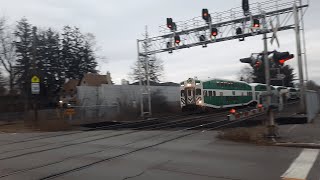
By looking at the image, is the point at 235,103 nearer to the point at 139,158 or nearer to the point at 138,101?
the point at 138,101

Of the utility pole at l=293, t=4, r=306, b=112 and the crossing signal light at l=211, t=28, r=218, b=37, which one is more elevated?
the crossing signal light at l=211, t=28, r=218, b=37

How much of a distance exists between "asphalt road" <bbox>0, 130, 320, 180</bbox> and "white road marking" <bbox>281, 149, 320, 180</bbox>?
→ 12 cm

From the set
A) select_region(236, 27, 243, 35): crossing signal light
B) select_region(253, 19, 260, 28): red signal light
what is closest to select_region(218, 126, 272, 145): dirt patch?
select_region(253, 19, 260, 28): red signal light

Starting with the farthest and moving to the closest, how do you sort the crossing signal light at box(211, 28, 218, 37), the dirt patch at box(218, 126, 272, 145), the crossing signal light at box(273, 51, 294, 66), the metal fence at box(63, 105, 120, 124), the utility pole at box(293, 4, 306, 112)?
the metal fence at box(63, 105, 120, 124), the crossing signal light at box(211, 28, 218, 37), the utility pole at box(293, 4, 306, 112), the dirt patch at box(218, 126, 272, 145), the crossing signal light at box(273, 51, 294, 66)

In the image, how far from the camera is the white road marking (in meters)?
8.69

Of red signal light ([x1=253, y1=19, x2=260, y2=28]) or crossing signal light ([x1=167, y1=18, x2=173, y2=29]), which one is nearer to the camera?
red signal light ([x1=253, y1=19, x2=260, y2=28])


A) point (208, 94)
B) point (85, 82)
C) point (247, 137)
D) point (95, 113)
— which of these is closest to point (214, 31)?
point (208, 94)

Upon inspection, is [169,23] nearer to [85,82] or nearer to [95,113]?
[95,113]

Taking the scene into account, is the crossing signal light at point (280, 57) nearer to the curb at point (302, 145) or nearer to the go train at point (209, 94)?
the curb at point (302, 145)

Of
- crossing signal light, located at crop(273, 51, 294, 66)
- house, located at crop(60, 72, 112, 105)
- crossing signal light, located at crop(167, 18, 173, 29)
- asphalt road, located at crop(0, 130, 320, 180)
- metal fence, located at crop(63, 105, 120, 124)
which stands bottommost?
asphalt road, located at crop(0, 130, 320, 180)

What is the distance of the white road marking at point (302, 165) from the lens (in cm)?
869

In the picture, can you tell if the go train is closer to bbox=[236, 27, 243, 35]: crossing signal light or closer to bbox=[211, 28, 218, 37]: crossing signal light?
bbox=[236, 27, 243, 35]: crossing signal light

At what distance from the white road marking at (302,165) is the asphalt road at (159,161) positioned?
12 centimetres

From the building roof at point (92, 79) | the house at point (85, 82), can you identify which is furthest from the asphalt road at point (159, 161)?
the building roof at point (92, 79)
